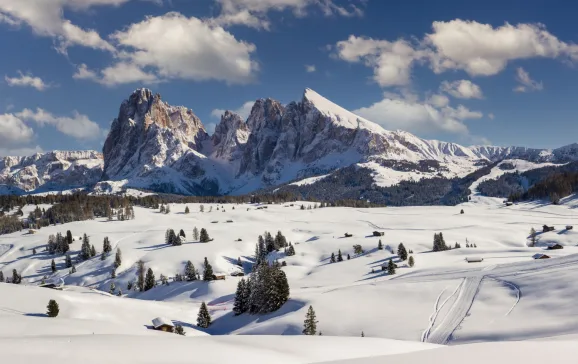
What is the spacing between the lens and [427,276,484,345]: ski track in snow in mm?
43156

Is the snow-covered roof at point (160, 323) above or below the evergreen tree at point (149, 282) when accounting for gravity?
above

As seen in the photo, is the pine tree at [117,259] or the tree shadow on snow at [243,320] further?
the pine tree at [117,259]

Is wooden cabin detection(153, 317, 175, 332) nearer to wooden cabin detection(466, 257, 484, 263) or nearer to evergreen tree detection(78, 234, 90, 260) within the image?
wooden cabin detection(466, 257, 484, 263)

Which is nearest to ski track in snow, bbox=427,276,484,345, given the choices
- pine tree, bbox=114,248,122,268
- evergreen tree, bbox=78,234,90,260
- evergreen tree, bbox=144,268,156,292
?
evergreen tree, bbox=144,268,156,292

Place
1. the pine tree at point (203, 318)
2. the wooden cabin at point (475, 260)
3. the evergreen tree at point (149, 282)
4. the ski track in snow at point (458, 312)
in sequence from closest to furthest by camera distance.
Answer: the ski track in snow at point (458, 312)
the pine tree at point (203, 318)
the wooden cabin at point (475, 260)
the evergreen tree at point (149, 282)

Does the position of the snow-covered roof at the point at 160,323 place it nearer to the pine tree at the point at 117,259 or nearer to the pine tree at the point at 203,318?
the pine tree at the point at 203,318

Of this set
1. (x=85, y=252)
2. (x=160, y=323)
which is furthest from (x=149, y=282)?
(x=160, y=323)

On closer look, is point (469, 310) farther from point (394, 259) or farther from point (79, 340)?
point (394, 259)

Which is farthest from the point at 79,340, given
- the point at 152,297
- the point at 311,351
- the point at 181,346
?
the point at 152,297

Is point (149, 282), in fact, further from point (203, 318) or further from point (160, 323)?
point (160, 323)

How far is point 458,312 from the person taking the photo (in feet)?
164

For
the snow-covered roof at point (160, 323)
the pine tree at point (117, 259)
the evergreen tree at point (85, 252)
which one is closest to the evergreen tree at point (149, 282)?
the pine tree at point (117, 259)

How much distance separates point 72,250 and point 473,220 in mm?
157216

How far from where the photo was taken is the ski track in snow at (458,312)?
142 feet
